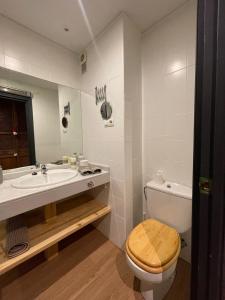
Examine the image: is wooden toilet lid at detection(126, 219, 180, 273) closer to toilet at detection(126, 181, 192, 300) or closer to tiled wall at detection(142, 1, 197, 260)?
toilet at detection(126, 181, 192, 300)

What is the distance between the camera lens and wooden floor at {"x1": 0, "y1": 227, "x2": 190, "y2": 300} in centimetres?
113

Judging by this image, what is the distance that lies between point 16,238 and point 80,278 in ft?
2.08

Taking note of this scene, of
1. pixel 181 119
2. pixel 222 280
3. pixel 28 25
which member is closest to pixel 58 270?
pixel 222 280

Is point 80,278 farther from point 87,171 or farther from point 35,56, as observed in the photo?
point 35,56

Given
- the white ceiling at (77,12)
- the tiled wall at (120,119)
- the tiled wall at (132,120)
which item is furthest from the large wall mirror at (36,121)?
the tiled wall at (132,120)

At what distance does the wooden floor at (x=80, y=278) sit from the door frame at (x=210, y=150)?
0.85 metres

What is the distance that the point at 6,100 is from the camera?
1.44m

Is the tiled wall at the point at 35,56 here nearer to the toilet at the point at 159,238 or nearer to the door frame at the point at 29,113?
the door frame at the point at 29,113

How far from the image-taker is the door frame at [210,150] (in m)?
0.47

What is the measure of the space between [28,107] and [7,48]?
53 cm

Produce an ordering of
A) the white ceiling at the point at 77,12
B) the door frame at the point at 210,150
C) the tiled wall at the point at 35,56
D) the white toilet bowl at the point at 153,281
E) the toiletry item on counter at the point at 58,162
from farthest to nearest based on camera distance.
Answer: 1. the toiletry item on counter at the point at 58,162
2. the tiled wall at the point at 35,56
3. the white ceiling at the point at 77,12
4. the white toilet bowl at the point at 153,281
5. the door frame at the point at 210,150

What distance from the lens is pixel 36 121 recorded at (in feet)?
5.33

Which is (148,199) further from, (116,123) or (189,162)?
(116,123)

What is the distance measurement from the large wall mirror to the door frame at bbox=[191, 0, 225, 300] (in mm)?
1579
